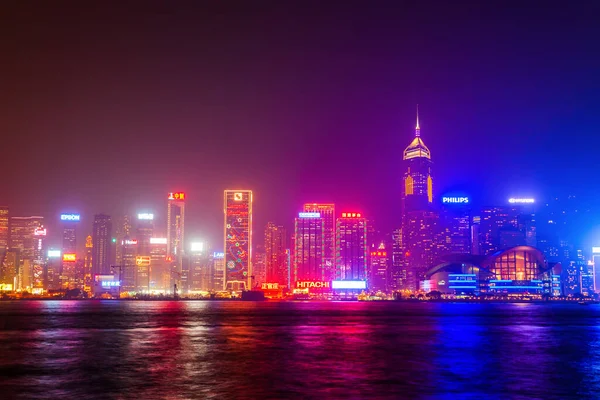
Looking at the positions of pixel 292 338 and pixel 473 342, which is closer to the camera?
pixel 473 342

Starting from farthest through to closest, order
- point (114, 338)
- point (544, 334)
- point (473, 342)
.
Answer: point (544, 334) → point (114, 338) → point (473, 342)

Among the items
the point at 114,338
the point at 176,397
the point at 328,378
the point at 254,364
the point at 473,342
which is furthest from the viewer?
the point at 114,338

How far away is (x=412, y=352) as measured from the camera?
223ft

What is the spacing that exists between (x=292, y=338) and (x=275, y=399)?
46.8m

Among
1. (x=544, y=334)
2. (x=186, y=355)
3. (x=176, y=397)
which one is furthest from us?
(x=544, y=334)

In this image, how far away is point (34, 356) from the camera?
6425 cm

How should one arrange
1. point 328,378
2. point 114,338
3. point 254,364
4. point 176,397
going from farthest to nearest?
1. point 114,338
2. point 254,364
3. point 328,378
4. point 176,397

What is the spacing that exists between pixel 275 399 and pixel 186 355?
25433 mm

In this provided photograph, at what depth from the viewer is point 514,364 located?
58.0 meters

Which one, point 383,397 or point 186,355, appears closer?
point 383,397

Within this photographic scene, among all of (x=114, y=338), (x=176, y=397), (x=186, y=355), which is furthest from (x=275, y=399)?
(x=114, y=338)

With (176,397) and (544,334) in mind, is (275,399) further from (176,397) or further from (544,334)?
(544,334)

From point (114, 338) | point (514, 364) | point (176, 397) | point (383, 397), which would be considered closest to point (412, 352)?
point (514, 364)

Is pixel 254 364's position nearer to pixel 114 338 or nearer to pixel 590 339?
pixel 114 338
